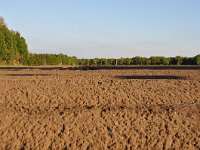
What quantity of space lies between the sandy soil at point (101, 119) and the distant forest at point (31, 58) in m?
67.8

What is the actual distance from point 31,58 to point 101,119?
275 feet

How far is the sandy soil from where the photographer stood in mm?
13570

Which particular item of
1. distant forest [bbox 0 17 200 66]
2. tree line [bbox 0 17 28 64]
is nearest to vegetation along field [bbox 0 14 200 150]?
tree line [bbox 0 17 28 64]

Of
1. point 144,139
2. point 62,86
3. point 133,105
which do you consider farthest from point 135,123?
point 62,86

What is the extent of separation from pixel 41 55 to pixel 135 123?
3455 inches

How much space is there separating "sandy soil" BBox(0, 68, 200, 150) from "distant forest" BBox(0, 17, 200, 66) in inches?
2668

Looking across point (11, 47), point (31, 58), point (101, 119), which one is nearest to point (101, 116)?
point (101, 119)

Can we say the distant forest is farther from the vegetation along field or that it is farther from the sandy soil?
the sandy soil

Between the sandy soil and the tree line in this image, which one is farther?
the tree line

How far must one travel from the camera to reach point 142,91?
18.6 meters

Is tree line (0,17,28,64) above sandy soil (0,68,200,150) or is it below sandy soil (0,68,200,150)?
above

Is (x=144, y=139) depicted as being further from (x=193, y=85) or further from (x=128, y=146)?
(x=193, y=85)

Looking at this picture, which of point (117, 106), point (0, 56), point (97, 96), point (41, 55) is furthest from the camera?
point (41, 55)

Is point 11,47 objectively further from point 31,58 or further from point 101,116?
point 101,116
